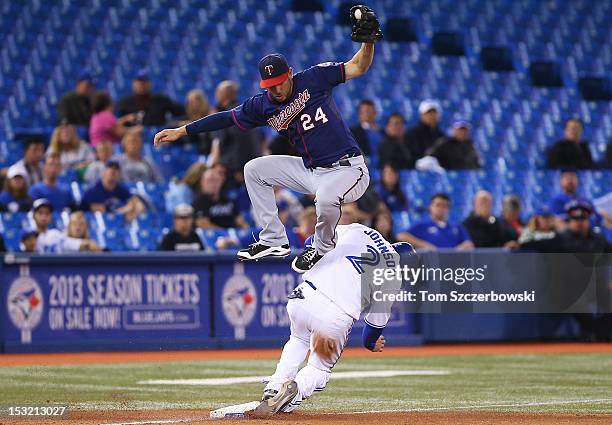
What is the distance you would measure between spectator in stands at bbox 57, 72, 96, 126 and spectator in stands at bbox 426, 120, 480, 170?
5.24 meters

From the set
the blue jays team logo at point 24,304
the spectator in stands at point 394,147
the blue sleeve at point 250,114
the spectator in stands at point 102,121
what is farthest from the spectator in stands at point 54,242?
the blue sleeve at point 250,114

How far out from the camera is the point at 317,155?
8.57 metres

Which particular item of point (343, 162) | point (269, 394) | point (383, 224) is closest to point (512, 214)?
point (383, 224)

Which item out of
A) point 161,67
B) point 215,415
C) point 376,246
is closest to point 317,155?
point 376,246

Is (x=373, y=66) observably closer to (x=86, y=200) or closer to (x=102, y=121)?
(x=102, y=121)

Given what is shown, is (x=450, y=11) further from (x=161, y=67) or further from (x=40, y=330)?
(x=40, y=330)

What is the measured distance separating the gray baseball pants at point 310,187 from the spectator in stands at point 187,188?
23.7ft

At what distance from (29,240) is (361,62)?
7680 mm

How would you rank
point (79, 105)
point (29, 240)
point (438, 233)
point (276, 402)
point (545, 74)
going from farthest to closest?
1. point (545, 74)
2. point (79, 105)
3. point (438, 233)
4. point (29, 240)
5. point (276, 402)

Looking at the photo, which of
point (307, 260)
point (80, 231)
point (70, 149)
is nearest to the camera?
point (307, 260)

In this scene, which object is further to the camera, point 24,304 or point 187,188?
point 187,188

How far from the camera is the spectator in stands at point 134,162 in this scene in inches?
650

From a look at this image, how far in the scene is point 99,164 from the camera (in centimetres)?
1625

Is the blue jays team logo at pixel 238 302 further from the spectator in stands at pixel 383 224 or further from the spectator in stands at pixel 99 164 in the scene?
the spectator in stands at pixel 99 164
